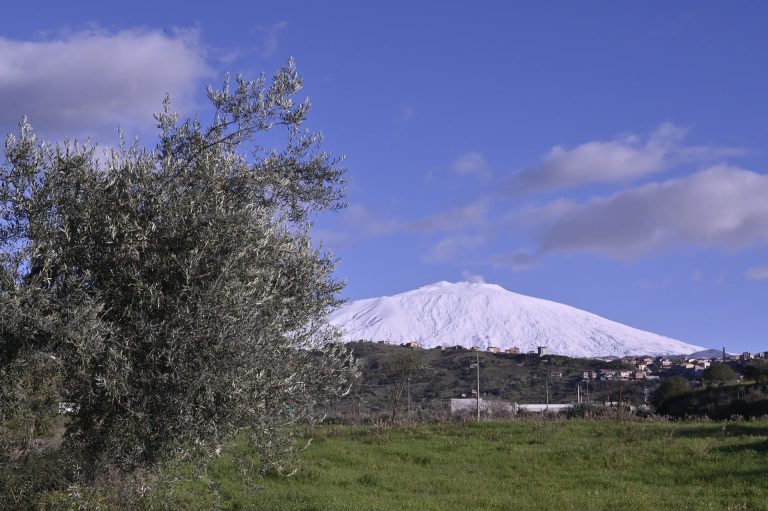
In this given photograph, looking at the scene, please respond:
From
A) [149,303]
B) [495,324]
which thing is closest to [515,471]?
[149,303]

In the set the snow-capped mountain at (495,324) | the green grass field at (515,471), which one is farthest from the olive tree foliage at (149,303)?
the snow-capped mountain at (495,324)

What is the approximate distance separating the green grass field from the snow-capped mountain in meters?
87.4

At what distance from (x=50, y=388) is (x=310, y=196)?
550 cm

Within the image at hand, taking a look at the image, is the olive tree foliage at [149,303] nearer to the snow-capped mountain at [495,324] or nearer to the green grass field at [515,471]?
the green grass field at [515,471]

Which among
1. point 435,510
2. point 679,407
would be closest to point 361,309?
point 679,407

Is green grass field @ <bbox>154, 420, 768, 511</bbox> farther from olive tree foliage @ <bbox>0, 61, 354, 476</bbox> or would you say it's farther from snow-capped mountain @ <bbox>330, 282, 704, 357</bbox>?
snow-capped mountain @ <bbox>330, 282, 704, 357</bbox>

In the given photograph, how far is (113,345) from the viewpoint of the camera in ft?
34.7

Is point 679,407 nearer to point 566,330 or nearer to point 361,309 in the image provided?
point 566,330

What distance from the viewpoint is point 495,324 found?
461 feet

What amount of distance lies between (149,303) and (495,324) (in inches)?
5203

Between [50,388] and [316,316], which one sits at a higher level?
[316,316]

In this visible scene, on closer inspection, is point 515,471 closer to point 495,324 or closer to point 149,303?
point 149,303

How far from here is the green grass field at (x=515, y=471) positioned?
18484 mm

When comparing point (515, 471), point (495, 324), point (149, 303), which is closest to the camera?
point (149, 303)
